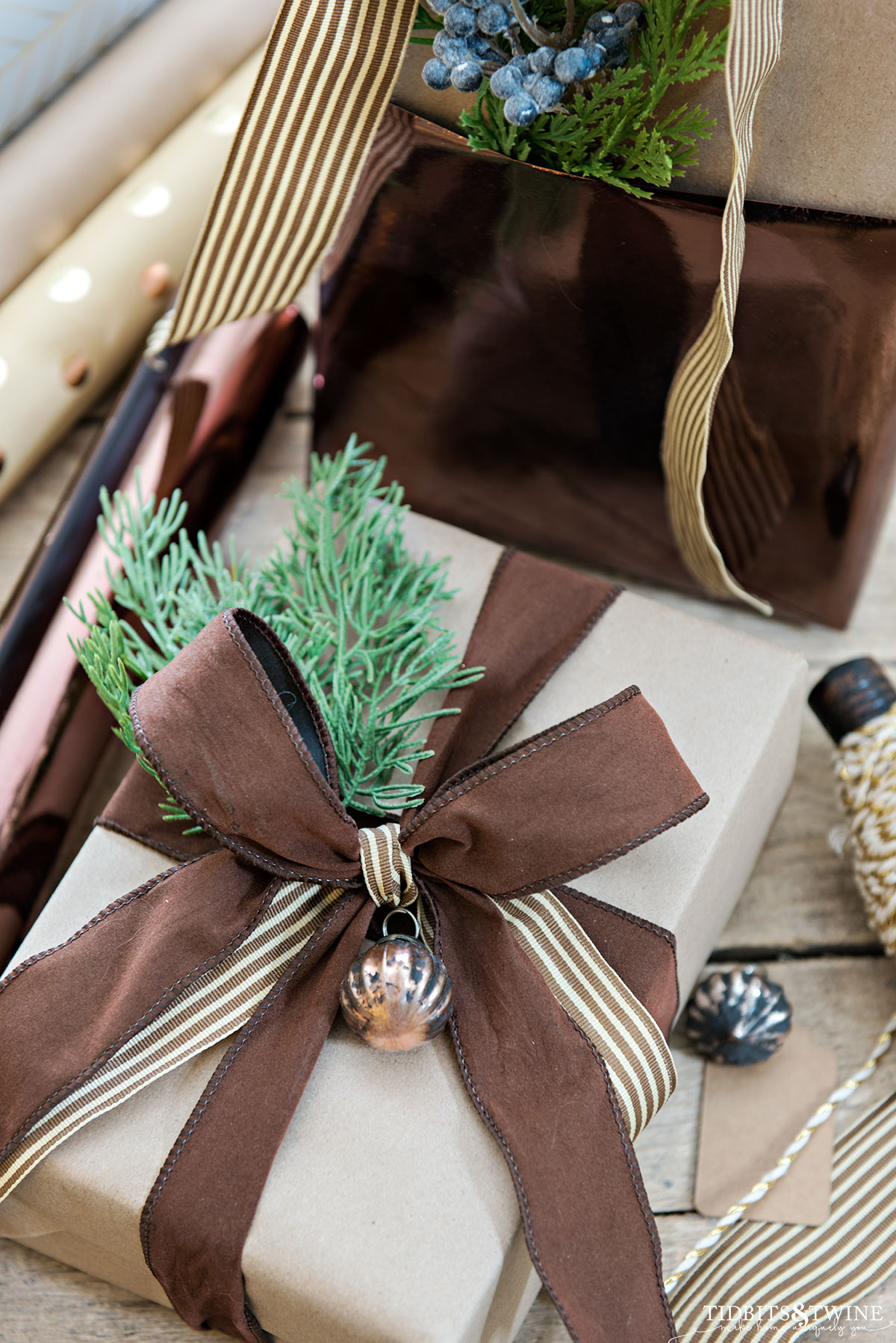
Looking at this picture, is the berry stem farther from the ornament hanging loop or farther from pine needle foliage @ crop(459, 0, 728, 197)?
the ornament hanging loop

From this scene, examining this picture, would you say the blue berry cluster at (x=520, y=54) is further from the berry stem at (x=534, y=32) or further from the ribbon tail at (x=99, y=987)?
the ribbon tail at (x=99, y=987)

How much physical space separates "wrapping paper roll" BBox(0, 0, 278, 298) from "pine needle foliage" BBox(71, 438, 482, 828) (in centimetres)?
24

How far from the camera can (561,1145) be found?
1.53 feet

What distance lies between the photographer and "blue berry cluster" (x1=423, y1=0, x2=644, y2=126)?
488 millimetres

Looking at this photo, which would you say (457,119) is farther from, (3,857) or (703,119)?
(3,857)

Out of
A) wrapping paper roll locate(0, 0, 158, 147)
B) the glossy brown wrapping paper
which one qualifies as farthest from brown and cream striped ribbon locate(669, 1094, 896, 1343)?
wrapping paper roll locate(0, 0, 158, 147)

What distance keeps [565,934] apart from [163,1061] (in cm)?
17

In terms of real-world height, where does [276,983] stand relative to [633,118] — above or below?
below

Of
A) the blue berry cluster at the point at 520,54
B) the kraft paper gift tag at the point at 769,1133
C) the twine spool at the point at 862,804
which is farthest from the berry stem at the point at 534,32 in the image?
the kraft paper gift tag at the point at 769,1133

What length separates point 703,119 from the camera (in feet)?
1.70

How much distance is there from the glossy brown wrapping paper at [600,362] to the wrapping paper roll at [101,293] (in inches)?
5.7

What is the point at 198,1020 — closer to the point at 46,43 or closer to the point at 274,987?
the point at 274,987

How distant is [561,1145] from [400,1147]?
61mm

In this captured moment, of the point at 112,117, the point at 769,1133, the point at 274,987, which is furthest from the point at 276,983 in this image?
the point at 112,117
